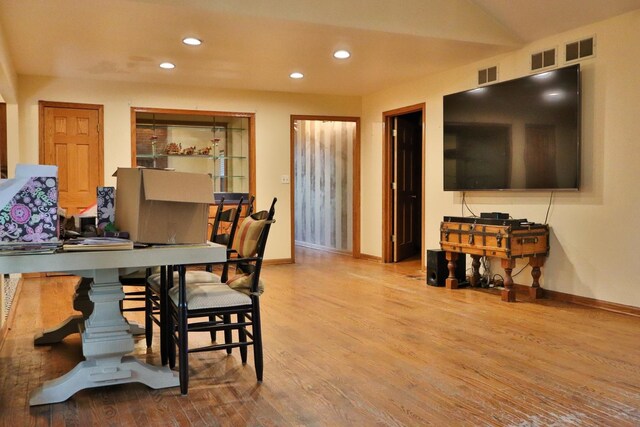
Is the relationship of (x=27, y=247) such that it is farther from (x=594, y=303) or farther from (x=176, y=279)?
(x=594, y=303)

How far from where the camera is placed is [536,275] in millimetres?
4988

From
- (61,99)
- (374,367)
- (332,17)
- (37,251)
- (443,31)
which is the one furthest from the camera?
(61,99)

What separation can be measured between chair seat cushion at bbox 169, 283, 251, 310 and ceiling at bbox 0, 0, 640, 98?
217cm

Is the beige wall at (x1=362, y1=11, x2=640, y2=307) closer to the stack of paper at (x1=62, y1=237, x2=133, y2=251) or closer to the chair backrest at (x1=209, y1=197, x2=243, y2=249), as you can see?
the chair backrest at (x1=209, y1=197, x2=243, y2=249)

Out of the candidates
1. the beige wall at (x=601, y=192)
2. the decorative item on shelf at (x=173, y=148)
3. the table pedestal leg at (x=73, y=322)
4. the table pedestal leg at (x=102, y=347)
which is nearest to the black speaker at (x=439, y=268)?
the beige wall at (x=601, y=192)

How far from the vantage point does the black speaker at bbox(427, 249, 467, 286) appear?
5.62m

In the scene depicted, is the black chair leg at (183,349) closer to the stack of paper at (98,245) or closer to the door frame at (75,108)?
the stack of paper at (98,245)

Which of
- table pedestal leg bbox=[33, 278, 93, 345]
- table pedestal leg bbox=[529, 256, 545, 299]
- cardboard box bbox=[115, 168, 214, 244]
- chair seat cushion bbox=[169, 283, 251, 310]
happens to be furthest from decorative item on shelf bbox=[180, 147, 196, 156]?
cardboard box bbox=[115, 168, 214, 244]

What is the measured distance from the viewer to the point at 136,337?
12.3ft

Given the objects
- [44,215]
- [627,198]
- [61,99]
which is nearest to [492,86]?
[627,198]

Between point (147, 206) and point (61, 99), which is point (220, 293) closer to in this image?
point (147, 206)

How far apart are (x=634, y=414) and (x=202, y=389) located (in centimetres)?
198

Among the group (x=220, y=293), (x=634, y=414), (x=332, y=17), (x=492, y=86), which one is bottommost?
(x=634, y=414)

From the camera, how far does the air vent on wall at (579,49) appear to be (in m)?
4.62
